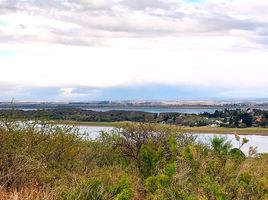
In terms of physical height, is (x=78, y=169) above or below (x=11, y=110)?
below

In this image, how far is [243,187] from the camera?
37.0 feet

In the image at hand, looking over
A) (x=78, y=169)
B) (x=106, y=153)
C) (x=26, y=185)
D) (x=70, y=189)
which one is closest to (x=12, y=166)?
(x=26, y=185)

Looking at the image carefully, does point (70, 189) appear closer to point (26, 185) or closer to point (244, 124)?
point (26, 185)

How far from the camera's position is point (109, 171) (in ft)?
54.5

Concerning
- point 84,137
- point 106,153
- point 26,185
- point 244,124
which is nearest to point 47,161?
point 26,185

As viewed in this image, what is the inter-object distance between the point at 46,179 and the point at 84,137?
8326mm

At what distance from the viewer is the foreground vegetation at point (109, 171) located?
11.2 metres

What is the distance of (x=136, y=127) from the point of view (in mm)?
26359

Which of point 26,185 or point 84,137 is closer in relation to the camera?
point 26,185

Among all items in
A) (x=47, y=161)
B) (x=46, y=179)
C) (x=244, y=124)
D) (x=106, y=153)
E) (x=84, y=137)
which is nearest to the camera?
(x=46, y=179)

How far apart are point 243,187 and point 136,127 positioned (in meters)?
15.2

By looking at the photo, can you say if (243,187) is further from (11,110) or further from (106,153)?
(106,153)

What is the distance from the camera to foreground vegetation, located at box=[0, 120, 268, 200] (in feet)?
36.9

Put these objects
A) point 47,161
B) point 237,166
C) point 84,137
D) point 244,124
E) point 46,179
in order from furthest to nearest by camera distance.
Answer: point 244,124 < point 84,137 < point 47,161 < point 46,179 < point 237,166
